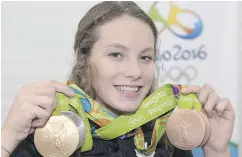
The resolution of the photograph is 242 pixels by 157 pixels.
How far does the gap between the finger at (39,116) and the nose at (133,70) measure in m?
0.23

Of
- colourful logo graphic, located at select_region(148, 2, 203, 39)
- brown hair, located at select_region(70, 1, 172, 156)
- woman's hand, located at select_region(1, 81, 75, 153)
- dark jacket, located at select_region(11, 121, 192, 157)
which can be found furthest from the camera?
colourful logo graphic, located at select_region(148, 2, 203, 39)

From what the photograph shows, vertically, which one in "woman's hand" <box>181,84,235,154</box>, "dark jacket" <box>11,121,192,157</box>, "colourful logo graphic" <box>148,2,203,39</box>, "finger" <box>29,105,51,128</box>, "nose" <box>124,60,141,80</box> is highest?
"colourful logo graphic" <box>148,2,203,39</box>

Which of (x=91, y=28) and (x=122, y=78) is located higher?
(x=91, y=28)

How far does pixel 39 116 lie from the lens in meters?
0.83

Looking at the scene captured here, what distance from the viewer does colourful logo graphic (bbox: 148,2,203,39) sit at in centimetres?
154

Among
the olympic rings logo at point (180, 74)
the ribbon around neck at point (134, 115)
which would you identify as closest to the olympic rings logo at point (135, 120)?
the ribbon around neck at point (134, 115)

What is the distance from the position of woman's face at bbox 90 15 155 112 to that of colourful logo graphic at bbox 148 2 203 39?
20.8 inches

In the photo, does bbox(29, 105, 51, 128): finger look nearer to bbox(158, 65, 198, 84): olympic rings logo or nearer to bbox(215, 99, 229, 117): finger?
bbox(215, 99, 229, 117): finger

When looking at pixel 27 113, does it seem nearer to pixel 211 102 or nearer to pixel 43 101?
pixel 43 101

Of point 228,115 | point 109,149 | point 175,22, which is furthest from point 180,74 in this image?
point 109,149

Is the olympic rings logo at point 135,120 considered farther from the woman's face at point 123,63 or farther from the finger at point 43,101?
the finger at point 43,101

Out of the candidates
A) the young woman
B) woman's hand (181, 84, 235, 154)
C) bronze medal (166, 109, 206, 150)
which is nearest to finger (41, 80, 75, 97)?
the young woman

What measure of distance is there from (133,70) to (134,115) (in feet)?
0.41

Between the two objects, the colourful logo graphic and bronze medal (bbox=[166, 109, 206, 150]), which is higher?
the colourful logo graphic
